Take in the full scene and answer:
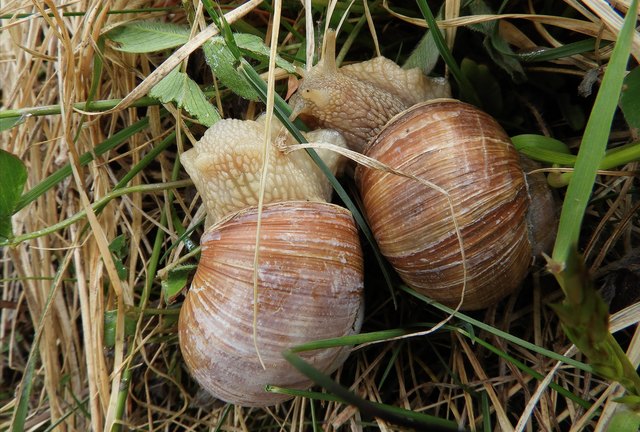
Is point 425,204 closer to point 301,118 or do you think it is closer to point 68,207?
point 301,118

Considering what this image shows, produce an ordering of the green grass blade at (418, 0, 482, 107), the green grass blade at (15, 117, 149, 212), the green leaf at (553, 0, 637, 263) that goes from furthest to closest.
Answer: the green grass blade at (15, 117, 149, 212), the green grass blade at (418, 0, 482, 107), the green leaf at (553, 0, 637, 263)

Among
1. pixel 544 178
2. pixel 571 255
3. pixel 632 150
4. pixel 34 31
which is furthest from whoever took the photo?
pixel 34 31

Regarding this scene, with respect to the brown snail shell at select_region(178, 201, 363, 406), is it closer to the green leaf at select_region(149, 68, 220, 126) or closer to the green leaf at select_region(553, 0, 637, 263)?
the green leaf at select_region(149, 68, 220, 126)

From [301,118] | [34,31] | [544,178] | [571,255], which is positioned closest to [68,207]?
[34,31]

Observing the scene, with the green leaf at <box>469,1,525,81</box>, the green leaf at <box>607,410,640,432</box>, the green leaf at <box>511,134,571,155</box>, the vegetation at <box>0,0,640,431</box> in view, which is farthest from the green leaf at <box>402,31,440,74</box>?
the green leaf at <box>607,410,640,432</box>

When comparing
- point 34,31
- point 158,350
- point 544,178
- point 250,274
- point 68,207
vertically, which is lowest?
point 158,350

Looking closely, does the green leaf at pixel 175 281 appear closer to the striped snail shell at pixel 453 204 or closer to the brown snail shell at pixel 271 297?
the brown snail shell at pixel 271 297
